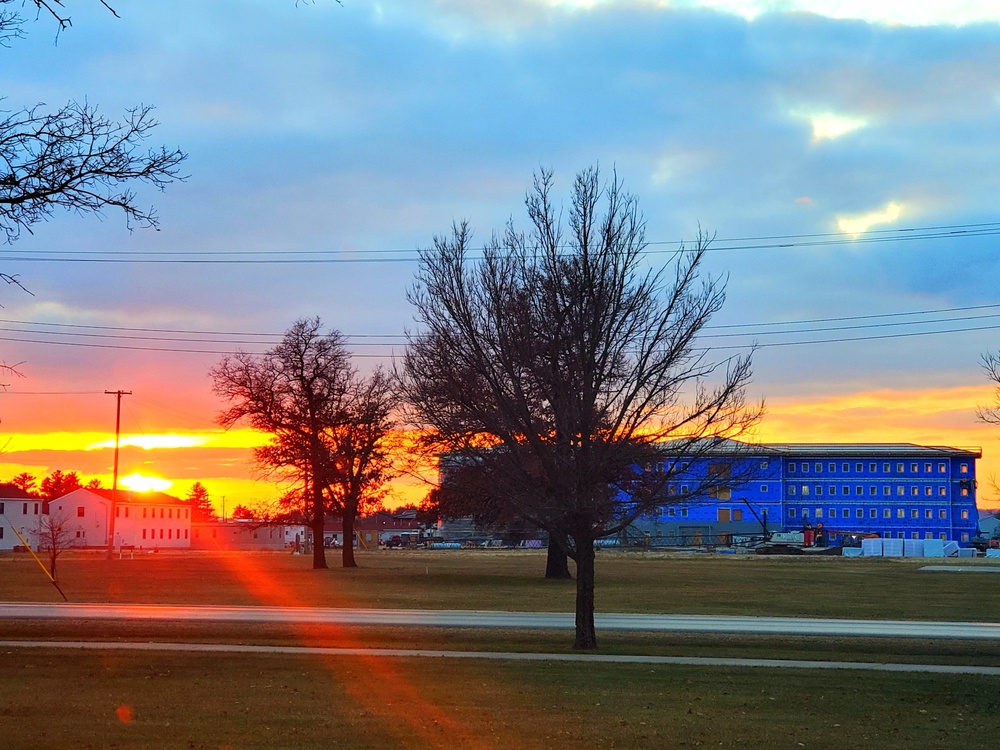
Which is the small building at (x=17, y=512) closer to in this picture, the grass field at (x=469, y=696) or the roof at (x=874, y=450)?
the roof at (x=874, y=450)

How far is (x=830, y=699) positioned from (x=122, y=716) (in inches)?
373

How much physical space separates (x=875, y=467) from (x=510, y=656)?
132784mm

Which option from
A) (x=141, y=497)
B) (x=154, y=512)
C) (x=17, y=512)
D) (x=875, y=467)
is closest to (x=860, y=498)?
(x=875, y=467)

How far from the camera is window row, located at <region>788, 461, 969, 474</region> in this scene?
13900 centimetres

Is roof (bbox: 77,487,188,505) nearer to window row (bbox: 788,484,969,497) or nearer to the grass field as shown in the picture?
window row (bbox: 788,484,969,497)

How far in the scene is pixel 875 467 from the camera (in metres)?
141

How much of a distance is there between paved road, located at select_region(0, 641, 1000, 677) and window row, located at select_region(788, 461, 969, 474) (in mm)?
129080

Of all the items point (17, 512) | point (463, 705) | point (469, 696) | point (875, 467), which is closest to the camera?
point (463, 705)

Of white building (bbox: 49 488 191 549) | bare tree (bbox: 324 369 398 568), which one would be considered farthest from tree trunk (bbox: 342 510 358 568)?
white building (bbox: 49 488 191 549)

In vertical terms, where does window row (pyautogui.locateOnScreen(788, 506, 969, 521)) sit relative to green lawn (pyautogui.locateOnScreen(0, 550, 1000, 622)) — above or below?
above

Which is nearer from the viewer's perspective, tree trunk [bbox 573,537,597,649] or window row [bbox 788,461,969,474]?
tree trunk [bbox 573,537,597,649]

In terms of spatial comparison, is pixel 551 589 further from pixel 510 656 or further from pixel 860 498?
pixel 860 498

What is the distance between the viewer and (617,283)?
1823 centimetres

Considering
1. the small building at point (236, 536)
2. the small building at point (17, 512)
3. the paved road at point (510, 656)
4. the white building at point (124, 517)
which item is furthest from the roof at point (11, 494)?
the paved road at point (510, 656)
